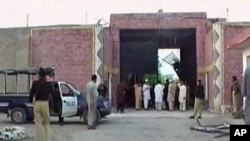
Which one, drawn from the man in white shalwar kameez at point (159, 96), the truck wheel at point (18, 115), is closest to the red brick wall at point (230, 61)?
the man in white shalwar kameez at point (159, 96)

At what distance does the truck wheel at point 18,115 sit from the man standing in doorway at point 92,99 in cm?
351

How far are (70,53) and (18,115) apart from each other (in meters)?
10.1

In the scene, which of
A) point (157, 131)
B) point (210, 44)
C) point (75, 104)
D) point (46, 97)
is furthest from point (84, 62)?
point (46, 97)

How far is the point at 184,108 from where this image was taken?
3139cm

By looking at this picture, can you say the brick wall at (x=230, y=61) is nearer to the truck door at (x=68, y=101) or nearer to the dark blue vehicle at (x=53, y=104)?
the dark blue vehicle at (x=53, y=104)

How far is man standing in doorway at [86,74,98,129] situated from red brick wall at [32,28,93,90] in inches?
452

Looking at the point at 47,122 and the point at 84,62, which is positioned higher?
the point at 84,62

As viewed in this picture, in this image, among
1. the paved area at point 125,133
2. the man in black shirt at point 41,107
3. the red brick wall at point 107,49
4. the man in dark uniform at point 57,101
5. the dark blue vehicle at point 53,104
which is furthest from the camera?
the red brick wall at point 107,49

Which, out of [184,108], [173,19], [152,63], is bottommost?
[184,108]

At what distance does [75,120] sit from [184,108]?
33.4ft

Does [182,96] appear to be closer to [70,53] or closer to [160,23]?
[160,23]

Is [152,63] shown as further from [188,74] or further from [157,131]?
[157,131]

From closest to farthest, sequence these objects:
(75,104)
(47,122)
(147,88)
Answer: (47,122), (75,104), (147,88)

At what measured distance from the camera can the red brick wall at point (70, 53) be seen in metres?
30.3
